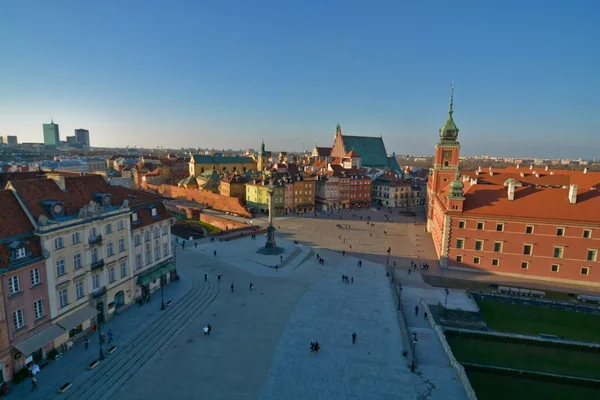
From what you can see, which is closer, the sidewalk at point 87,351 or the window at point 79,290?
the sidewalk at point 87,351

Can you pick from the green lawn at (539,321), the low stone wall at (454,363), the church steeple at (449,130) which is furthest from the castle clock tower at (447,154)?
the low stone wall at (454,363)

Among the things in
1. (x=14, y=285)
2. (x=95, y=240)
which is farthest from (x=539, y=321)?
(x=14, y=285)

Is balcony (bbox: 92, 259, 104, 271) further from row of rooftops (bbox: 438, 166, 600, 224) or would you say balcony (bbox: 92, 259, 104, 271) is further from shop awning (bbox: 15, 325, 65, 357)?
row of rooftops (bbox: 438, 166, 600, 224)

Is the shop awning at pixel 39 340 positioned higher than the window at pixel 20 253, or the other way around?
the window at pixel 20 253

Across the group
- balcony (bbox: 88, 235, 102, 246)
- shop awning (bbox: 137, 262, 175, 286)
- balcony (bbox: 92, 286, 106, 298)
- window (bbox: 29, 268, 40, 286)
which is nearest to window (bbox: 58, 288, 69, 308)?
window (bbox: 29, 268, 40, 286)

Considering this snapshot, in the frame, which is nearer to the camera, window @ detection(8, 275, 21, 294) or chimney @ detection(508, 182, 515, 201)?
window @ detection(8, 275, 21, 294)

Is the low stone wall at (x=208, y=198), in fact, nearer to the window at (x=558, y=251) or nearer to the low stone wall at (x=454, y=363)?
the low stone wall at (x=454, y=363)

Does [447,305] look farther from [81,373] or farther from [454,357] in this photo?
[81,373]
